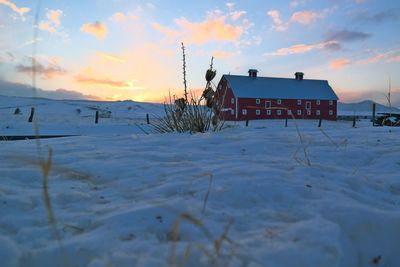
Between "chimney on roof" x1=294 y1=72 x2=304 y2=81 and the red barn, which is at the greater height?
"chimney on roof" x1=294 y1=72 x2=304 y2=81

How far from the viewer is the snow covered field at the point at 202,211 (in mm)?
1327

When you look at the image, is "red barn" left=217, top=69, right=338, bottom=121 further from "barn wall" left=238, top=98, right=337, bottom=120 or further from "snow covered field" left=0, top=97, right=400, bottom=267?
"snow covered field" left=0, top=97, right=400, bottom=267

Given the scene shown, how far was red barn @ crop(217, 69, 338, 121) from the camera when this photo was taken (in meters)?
40.0

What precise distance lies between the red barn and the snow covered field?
119 ft

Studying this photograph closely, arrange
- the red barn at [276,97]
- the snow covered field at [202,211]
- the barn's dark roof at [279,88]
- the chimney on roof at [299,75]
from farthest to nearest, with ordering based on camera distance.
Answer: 1. the chimney on roof at [299,75]
2. the barn's dark roof at [279,88]
3. the red barn at [276,97]
4. the snow covered field at [202,211]

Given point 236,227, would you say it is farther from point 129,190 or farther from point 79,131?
point 79,131

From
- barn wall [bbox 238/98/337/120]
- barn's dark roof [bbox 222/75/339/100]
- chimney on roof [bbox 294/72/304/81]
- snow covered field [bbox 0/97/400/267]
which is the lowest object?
snow covered field [bbox 0/97/400/267]

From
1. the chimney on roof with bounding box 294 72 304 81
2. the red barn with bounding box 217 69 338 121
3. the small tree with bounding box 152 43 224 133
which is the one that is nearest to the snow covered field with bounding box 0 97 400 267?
the small tree with bounding box 152 43 224 133

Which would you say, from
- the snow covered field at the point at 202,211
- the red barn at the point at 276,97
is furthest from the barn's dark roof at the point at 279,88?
the snow covered field at the point at 202,211

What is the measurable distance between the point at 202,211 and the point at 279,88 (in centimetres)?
4210

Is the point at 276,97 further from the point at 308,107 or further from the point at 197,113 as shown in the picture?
the point at 197,113

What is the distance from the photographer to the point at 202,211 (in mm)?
1715

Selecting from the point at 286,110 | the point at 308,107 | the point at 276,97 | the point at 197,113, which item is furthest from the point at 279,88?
the point at 197,113

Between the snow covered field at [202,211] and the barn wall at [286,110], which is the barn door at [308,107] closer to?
the barn wall at [286,110]
